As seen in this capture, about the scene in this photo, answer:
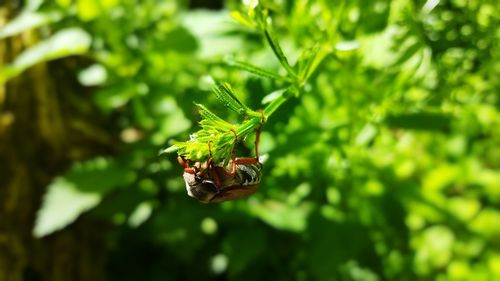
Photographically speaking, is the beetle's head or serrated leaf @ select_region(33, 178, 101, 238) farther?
serrated leaf @ select_region(33, 178, 101, 238)

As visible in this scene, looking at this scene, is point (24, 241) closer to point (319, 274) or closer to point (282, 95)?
point (319, 274)

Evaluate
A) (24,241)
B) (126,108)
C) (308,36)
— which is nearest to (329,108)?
(308,36)

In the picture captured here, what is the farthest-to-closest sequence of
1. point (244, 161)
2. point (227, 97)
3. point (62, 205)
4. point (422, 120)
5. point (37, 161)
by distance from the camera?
point (37, 161)
point (62, 205)
point (422, 120)
point (244, 161)
point (227, 97)

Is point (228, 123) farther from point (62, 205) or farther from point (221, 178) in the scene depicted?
point (62, 205)

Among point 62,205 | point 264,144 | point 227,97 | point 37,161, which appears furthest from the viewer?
point 37,161

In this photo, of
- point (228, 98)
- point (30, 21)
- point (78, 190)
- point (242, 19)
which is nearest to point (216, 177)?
point (228, 98)

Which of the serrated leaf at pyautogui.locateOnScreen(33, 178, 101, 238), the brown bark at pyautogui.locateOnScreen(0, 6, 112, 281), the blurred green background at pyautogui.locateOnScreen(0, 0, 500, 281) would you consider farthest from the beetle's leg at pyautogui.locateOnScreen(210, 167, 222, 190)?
the brown bark at pyautogui.locateOnScreen(0, 6, 112, 281)

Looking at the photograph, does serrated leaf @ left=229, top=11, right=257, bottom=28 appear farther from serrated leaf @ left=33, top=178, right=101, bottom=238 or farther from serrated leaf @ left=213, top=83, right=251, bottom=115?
serrated leaf @ left=33, top=178, right=101, bottom=238
